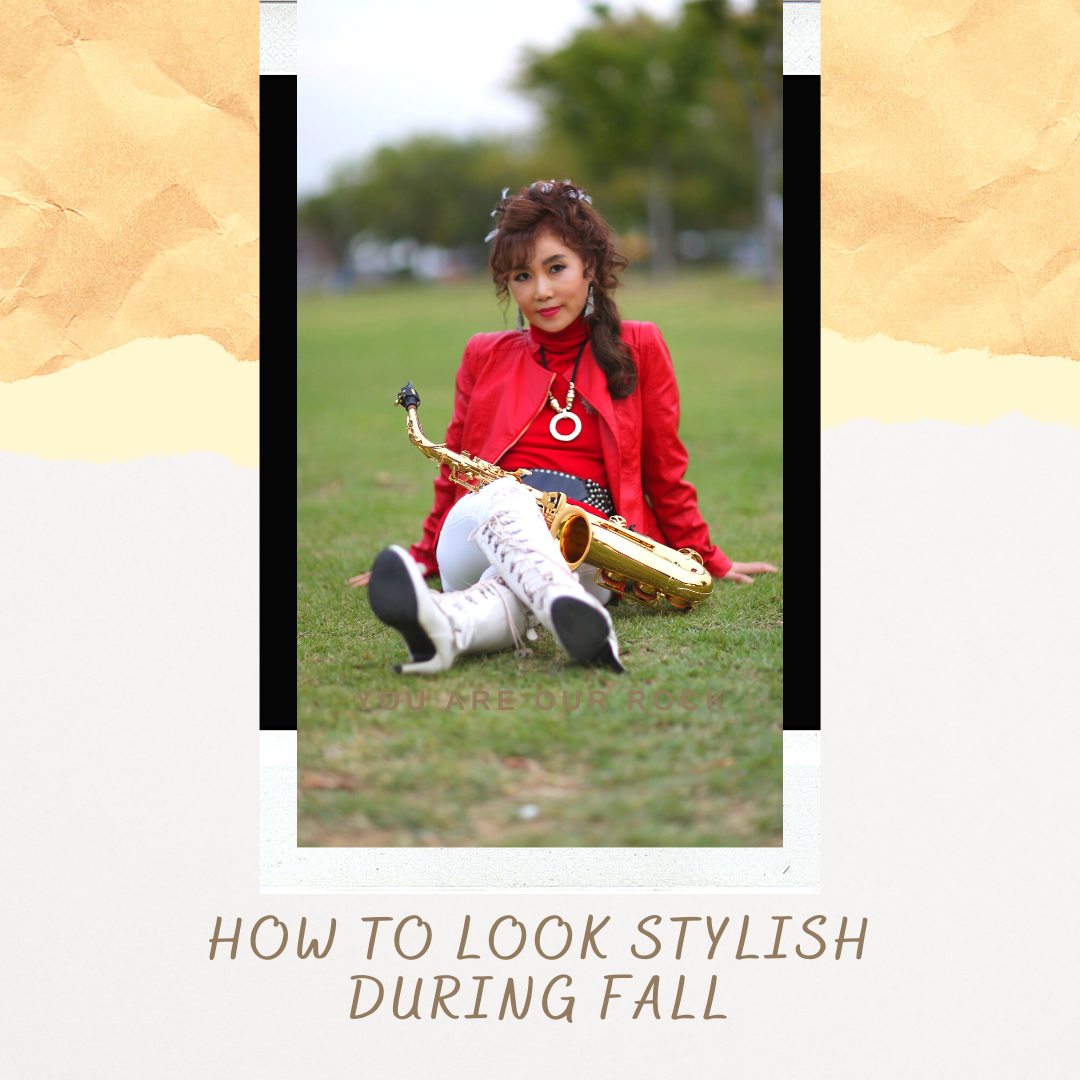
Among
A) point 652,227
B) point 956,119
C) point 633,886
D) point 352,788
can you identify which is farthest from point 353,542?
point 652,227

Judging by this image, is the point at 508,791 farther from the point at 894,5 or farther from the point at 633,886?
the point at 894,5

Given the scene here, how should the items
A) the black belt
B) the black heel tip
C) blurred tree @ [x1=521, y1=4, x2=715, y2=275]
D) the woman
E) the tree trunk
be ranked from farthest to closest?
the tree trunk < blurred tree @ [x1=521, y1=4, x2=715, y2=275] < the black belt < the woman < the black heel tip

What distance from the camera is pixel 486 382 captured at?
369 centimetres

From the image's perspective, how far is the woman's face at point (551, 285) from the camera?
3.42m

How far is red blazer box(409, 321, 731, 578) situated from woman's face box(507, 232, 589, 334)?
17 centimetres

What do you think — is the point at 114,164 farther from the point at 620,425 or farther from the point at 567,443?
the point at 620,425

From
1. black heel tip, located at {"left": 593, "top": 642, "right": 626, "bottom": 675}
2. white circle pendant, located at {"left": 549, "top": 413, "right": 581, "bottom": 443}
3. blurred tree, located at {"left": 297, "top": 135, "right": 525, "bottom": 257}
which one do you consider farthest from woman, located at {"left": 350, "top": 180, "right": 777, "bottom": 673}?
blurred tree, located at {"left": 297, "top": 135, "right": 525, "bottom": 257}

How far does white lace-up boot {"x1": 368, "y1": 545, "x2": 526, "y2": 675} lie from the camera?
2783 millimetres

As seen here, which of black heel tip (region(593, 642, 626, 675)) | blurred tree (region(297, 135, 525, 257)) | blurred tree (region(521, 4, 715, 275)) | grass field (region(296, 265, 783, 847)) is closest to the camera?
grass field (region(296, 265, 783, 847))

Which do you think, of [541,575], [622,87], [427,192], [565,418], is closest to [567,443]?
[565,418]

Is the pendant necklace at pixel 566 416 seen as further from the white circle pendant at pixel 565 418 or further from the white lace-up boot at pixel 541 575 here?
the white lace-up boot at pixel 541 575

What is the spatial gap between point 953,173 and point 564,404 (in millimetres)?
1384

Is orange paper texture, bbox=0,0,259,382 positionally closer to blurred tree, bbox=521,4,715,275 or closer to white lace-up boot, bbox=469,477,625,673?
white lace-up boot, bbox=469,477,625,673

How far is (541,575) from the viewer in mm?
2934
